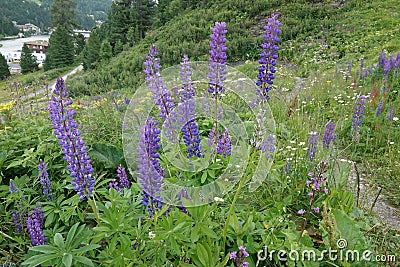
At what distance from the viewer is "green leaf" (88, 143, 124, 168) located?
3078mm

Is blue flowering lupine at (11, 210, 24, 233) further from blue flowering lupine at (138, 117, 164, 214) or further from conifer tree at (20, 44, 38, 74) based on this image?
conifer tree at (20, 44, 38, 74)

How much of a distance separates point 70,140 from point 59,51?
163 ft

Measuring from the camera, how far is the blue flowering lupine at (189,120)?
6.58ft

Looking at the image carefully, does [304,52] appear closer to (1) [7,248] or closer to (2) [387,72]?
(2) [387,72]

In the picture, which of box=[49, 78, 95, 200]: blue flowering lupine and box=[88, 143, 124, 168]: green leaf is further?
box=[88, 143, 124, 168]: green leaf

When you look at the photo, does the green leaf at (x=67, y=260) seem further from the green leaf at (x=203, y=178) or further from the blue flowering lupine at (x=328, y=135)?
the blue flowering lupine at (x=328, y=135)

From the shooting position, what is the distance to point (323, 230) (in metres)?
2.15

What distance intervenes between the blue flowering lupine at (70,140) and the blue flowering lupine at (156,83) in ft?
1.78

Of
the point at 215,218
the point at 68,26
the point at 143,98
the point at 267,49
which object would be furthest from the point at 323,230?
the point at 68,26

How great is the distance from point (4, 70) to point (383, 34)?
4855 cm

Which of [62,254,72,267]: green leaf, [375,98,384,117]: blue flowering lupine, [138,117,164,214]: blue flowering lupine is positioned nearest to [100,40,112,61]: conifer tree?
[375,98,384,117]: blue flowering lupine

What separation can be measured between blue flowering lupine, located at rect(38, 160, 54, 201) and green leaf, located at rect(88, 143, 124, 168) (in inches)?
26.4

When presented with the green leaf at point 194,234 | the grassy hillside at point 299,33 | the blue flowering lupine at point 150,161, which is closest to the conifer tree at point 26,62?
the grassy hillside at point 299,33

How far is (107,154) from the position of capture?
10.3 ft
